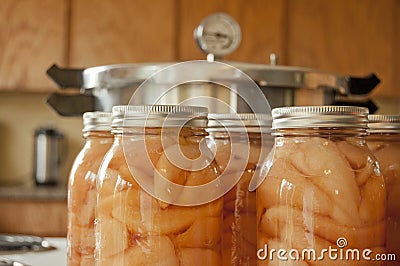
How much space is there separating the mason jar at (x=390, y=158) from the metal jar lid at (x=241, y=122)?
8 cm

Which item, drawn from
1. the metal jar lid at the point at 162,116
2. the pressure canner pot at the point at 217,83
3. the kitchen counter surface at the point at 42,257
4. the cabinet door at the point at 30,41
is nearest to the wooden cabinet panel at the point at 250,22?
the cabinet door at the point at 30,41

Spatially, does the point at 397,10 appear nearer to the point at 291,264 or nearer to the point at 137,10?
the point at 137,10

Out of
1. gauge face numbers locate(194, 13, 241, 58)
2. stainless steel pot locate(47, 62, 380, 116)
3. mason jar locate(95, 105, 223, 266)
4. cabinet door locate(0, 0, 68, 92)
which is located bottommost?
mason jar locate(95, 105, 223, 266)

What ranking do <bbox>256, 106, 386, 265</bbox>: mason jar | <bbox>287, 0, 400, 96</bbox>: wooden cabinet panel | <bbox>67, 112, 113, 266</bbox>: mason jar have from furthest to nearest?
<bbox>287, 0, 400, 96</bbox>: wooden cabinet panel
<bbox>67, 112, 113, 266</bbox>: mason jar
<bbox>256, 106, 386, 265</bbox>: mason jar

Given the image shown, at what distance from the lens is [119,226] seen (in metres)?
0.48

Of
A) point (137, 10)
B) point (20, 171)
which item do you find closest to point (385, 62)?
point (137, 10)

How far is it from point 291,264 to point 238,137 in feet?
0.41

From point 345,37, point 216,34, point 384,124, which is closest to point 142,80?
point 216,34

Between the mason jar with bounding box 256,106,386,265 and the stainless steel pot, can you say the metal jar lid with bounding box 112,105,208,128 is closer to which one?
the mason jar with bounding box 256,106,386,265

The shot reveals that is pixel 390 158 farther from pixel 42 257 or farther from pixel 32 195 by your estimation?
pixel 32 195

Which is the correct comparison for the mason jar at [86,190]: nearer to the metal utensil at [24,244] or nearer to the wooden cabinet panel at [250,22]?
the metal utensil at [24,244]

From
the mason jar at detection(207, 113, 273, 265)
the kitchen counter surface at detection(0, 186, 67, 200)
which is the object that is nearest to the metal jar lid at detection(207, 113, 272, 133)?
the mason jar at detection(207, 113, 273, 265)

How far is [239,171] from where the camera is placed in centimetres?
54

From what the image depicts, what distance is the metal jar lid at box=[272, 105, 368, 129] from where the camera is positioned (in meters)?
0.47
